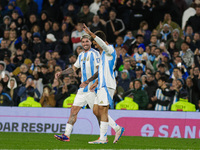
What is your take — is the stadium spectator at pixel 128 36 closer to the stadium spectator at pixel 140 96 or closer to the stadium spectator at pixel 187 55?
the stadium spectator at pixel 187 55

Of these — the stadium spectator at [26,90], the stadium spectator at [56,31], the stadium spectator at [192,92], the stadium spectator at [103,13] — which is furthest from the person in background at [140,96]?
the stadium spectator at [56,31]

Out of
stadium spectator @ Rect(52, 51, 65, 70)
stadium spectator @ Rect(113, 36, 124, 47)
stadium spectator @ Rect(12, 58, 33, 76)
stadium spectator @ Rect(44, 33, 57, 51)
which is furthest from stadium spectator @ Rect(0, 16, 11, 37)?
stadium spectator @ Rect(113, 36, 124, 47)

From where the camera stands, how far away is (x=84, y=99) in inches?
480

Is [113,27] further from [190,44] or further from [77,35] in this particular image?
[190,44]

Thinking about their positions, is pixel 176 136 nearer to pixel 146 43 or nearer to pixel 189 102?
pixel 189 102

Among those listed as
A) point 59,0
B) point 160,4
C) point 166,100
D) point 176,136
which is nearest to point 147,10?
point 160,4

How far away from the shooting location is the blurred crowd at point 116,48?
56.1 ft

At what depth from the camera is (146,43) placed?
2069 cm

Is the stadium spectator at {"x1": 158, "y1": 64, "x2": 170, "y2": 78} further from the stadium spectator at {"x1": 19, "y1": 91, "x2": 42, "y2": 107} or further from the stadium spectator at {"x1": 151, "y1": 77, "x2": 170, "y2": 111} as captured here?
the stadium spectator at {"x1": 19, "y1": 91, "x2": 42, "y2": 107}

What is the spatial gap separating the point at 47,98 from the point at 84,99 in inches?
217

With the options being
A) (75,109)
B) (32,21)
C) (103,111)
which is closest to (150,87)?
(75,109)

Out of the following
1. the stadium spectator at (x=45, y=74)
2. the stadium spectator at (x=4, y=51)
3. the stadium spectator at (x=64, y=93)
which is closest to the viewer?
the stadium spectator at (x=64, y=93)

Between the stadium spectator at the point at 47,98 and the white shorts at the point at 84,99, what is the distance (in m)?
5.35

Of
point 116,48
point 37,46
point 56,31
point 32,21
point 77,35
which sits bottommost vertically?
point 37,46
